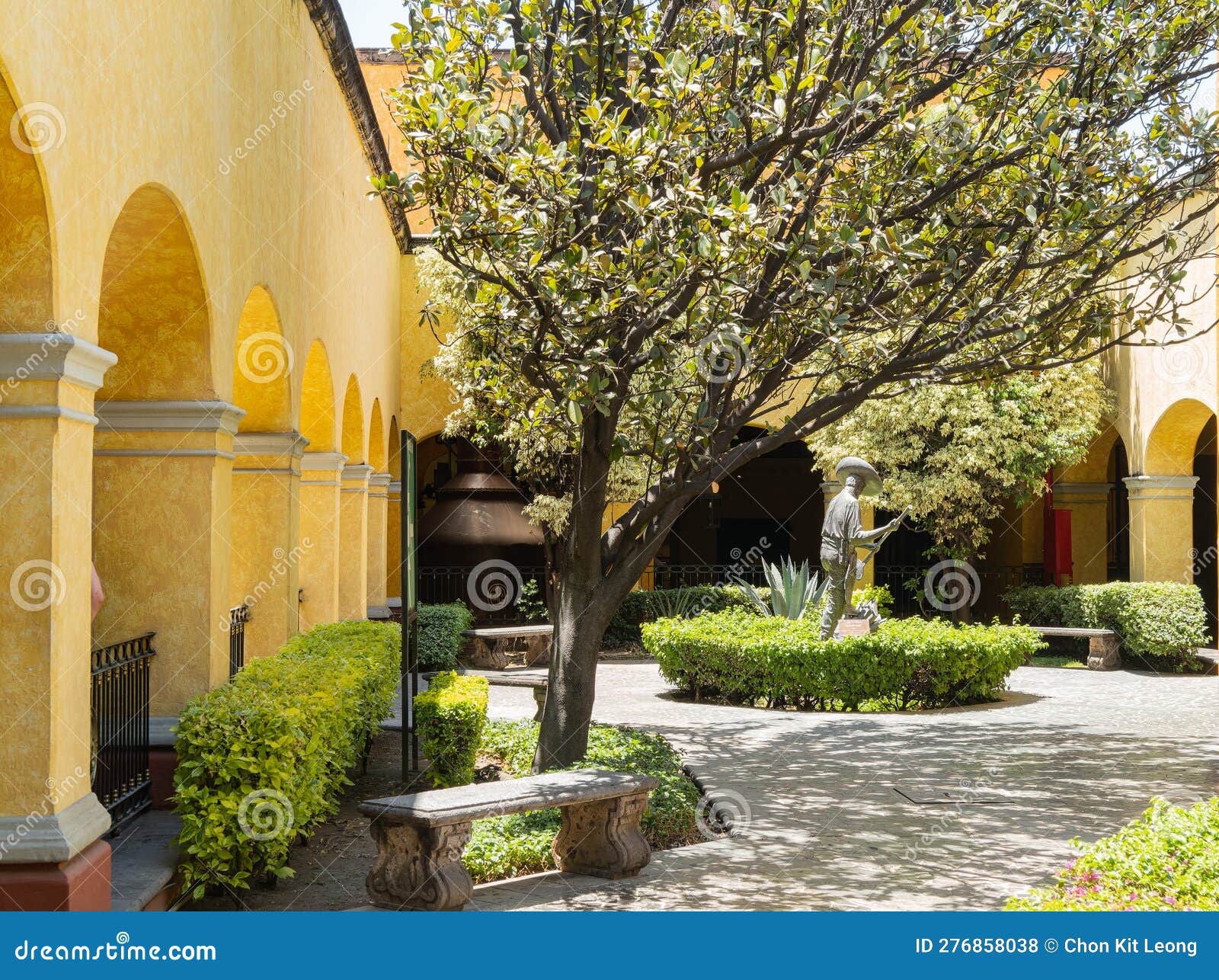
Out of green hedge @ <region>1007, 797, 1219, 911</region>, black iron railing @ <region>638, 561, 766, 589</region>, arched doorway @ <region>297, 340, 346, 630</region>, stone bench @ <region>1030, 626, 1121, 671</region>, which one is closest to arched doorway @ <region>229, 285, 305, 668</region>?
arched doorway @ <region>297, 340, 346, 630</region>

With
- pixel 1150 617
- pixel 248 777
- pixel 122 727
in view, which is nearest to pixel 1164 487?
pixel 1150 617

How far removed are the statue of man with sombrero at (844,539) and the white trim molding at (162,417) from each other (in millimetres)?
7612

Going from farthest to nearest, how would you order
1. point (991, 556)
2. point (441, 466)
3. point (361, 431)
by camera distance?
point (991, 556), point (441, 466), point (361, 431)

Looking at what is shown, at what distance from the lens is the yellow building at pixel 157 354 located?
15.4 ft

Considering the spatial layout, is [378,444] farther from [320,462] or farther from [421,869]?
[421,869]

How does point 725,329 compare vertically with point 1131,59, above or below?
below

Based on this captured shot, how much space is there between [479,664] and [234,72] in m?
10.5

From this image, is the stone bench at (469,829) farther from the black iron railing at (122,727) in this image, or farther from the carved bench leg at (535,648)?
the carved bench leg at (535,648)

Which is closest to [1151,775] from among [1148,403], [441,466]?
[1148,403]

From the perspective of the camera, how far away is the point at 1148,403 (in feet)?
55.2

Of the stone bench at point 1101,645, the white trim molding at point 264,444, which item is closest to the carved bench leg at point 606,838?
the white trim molding at point 264,444

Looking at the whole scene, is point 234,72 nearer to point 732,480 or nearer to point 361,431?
point 361,431

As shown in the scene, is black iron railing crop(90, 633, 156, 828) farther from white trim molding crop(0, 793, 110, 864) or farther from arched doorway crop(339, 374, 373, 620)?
arched doorway crop(339, 374, 373, 620)

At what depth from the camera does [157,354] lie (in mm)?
7180
